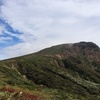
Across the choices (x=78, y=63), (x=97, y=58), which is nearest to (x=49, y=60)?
(x=78, y=63)

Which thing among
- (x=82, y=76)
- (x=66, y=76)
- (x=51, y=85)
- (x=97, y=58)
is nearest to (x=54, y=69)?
(x=66, y=76)

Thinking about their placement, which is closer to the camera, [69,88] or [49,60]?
[69,88]

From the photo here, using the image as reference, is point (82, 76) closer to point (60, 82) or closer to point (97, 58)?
point (60, 82)

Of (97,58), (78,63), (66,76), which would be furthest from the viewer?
(97,58)

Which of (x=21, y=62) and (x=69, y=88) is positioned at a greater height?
(x=21, y=62)

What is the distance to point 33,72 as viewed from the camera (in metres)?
118

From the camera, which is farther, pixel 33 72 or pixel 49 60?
pixel 49 60

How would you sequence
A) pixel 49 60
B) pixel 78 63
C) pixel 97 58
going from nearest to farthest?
pixel 49 60 → pixel 78 63 → pixel 97 58

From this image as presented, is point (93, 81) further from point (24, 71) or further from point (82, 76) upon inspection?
point (24, 71)

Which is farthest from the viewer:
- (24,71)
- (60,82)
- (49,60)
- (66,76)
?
(49,60)

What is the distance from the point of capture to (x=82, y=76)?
452ft

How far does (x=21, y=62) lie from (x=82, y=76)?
123 feet

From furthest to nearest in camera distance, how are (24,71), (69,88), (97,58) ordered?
(97,58), (24,71), (69,88)

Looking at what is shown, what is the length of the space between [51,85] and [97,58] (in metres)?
105
